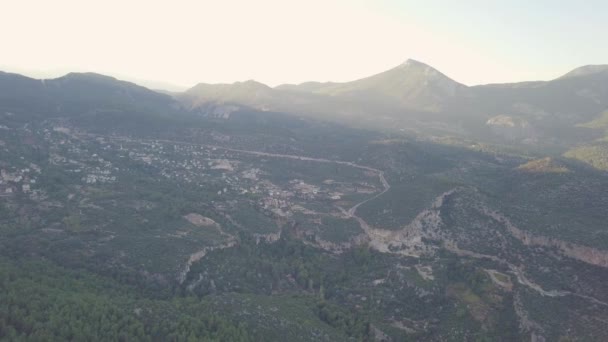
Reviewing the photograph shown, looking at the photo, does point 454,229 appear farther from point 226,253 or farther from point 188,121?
point 188,121

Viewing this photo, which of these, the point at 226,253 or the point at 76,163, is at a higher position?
the point at 76,163

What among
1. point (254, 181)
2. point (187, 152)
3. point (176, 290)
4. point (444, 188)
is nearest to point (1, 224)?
point (176, 290)

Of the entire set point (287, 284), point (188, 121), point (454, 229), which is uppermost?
point (188, 121)

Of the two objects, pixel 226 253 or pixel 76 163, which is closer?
pixel 226 253

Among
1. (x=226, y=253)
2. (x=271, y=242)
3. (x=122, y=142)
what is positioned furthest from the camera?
(x=122, y=142)

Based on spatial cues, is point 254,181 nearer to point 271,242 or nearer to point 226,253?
point 271,242

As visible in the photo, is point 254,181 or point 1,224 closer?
point 1,224

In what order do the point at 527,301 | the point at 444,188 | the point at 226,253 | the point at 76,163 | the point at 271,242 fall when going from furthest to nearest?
the point at 76,163, the point at 444,188, the point at 271,242, the point at 226,253, the point at 527,301

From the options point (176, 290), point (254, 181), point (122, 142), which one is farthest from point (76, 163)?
point (176, 290)

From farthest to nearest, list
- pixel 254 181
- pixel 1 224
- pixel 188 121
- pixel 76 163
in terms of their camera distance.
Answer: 1. pixel 188 121
2. pixel 254 181
3. pixel 76 163
4. pixel 1 224
